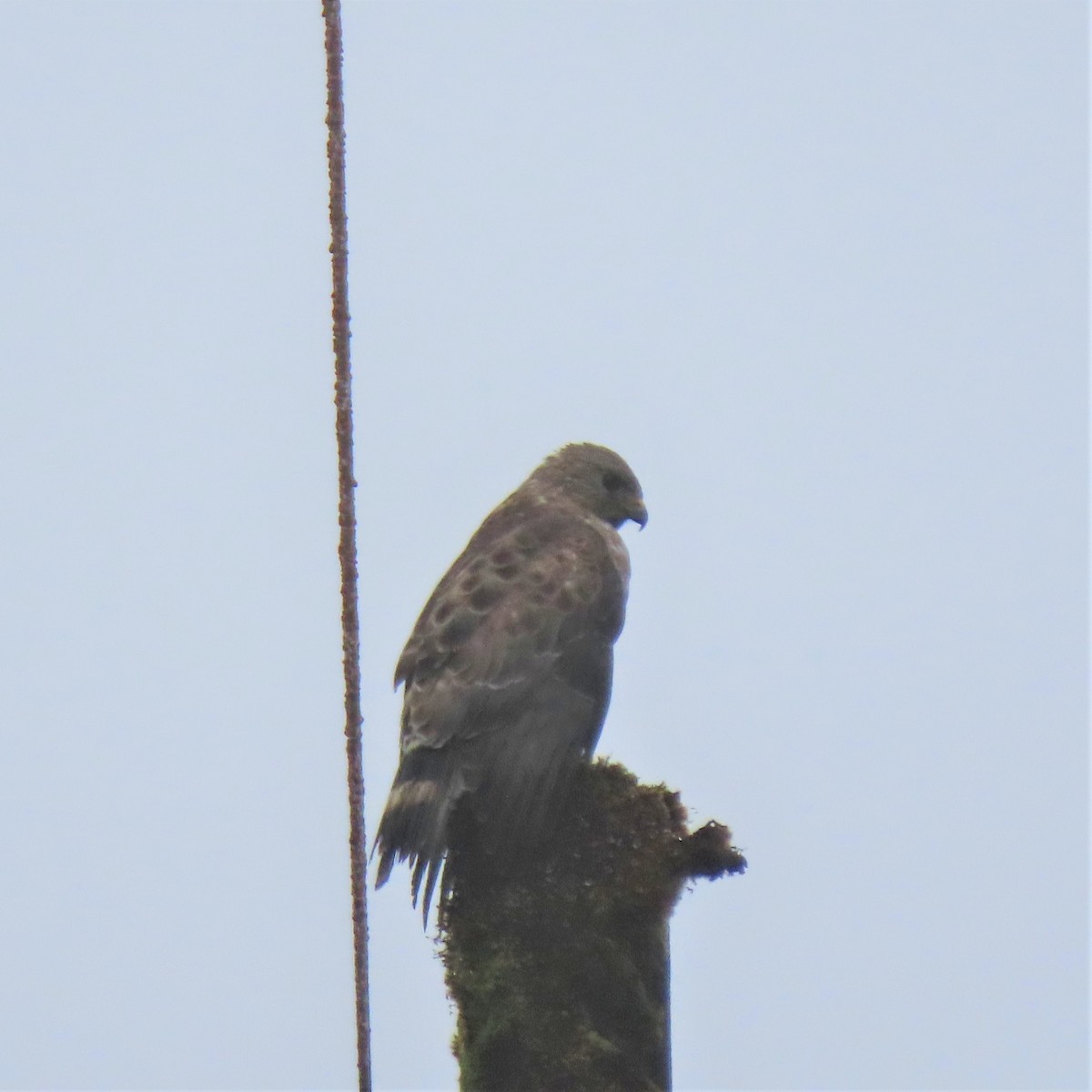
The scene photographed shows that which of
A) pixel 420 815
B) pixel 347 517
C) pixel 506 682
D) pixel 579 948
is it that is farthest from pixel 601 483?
pixel 347 517

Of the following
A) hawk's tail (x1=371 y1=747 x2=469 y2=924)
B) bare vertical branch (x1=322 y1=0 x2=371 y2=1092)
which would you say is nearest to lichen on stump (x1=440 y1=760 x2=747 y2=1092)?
hawk's tail (x1=371 y1=747 x2=469 y2=924)

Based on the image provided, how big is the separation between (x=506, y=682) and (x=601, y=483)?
102 inches

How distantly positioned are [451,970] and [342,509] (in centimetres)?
235

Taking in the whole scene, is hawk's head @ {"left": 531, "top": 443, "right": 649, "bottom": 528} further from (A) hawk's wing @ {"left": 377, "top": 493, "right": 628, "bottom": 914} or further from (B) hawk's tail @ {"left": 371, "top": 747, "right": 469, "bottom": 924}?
(B) hawk's tail @ {"left": 371, "top": 747, "right": 469, "bottom": 924}

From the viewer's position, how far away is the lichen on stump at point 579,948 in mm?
6480

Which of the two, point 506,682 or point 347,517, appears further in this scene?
point 506,682

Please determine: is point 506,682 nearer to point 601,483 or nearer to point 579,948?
point 579,948

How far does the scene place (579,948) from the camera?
21.9ft

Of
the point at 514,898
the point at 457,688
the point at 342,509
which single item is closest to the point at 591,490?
the point at 457,688

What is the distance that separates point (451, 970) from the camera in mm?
6891

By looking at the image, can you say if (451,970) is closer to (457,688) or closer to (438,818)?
(438,818)

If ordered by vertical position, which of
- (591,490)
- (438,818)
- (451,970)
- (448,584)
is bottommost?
(451,970)

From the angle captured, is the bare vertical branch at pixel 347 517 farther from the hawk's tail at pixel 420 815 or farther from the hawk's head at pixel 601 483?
the hawk's head at pixel 601 483

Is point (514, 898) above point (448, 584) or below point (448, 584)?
below
